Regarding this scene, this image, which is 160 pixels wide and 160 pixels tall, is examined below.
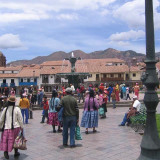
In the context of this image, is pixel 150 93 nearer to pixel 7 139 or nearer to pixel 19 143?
pixel 19 143

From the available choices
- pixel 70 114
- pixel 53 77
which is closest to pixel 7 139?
pixel 70 114

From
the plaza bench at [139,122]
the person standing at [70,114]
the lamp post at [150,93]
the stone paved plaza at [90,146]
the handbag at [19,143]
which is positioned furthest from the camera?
the plaza bench at [139,122]

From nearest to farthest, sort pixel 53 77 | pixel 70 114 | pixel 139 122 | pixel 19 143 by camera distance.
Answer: pixel 19 143, pixel 70 114, pixel 139 122, pixel 53 77

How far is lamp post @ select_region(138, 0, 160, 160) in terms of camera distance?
204 inches

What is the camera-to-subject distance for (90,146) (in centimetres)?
768

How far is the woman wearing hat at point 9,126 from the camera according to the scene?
6.52 meters

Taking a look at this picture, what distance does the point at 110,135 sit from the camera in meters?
9.21

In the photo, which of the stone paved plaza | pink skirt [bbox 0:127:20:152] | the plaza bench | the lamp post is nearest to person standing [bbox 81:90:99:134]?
the stone paved plaza

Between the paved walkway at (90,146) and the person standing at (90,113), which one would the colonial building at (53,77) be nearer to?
the person standing at (90,113)

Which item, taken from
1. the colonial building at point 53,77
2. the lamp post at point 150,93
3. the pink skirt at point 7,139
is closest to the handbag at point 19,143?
the pink skirt at point 7,139

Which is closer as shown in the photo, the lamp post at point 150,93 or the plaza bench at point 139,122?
the lamp post at point 150,93

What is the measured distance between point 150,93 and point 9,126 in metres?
3.54

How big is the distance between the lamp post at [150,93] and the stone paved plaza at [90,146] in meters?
1.26

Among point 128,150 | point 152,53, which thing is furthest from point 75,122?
point 152,53
